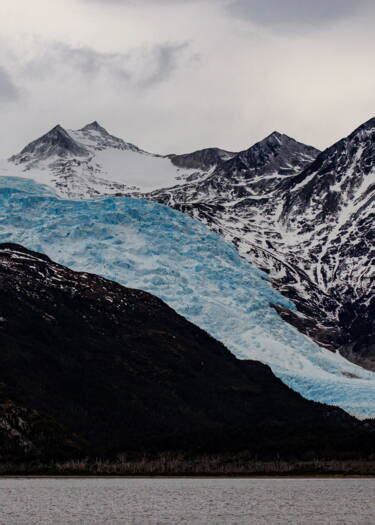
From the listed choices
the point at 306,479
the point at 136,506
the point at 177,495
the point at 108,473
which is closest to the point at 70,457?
the point at 108,473

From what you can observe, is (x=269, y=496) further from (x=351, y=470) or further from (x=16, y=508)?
(x=351, y=470)

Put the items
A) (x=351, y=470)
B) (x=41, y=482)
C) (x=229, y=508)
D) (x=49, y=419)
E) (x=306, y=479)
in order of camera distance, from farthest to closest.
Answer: (x=49, y=419) → (x=351, y=470) → (x=306, y=479) → (x=41, y=482) → (x=229, y=508)

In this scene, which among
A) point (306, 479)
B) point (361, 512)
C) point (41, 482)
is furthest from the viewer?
point (306, 479)

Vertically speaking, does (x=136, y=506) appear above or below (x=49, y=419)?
below

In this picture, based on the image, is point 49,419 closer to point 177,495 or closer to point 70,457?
point 70,457

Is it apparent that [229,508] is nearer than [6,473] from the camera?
Yes

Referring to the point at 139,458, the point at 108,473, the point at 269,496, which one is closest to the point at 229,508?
the point at 269,496
